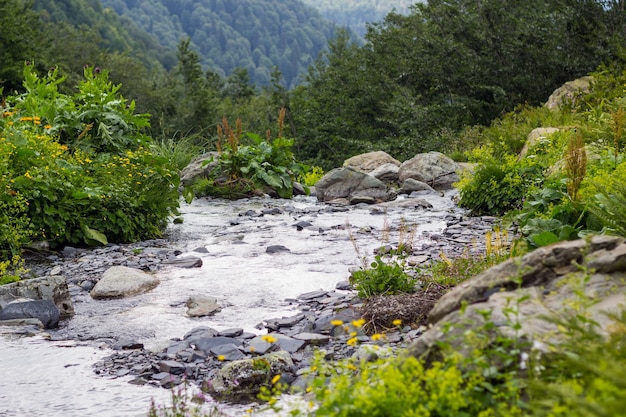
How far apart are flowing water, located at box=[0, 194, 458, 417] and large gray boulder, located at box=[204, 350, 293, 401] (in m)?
0.33

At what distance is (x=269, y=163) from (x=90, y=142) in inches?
189

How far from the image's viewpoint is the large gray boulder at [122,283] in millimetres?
6156

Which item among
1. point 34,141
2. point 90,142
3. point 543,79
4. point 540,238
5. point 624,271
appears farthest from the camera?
point 543,79

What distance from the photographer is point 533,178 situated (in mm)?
9219

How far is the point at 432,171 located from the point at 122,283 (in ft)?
31.0

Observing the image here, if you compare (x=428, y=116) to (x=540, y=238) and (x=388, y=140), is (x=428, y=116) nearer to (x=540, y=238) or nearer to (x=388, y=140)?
(x=388, y=140)

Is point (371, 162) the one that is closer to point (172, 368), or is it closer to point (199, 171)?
point (199, 171)

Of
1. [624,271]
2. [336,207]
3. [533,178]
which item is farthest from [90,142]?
[624,271]

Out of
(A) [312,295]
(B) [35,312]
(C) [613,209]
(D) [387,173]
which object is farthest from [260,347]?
(D) [387,173]

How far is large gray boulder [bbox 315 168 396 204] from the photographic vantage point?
1298 cm

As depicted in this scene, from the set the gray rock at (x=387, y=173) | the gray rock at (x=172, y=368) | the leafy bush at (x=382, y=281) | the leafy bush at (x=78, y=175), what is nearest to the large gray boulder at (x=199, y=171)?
the leafy bush at (x=78, y=175)

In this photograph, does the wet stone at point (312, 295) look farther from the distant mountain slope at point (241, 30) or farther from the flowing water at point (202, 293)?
the distant mountain slope at point (241, 30)

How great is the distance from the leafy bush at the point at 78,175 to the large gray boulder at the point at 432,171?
6.33m

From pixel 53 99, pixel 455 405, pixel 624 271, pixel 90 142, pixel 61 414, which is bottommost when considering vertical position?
pixel 61 414
